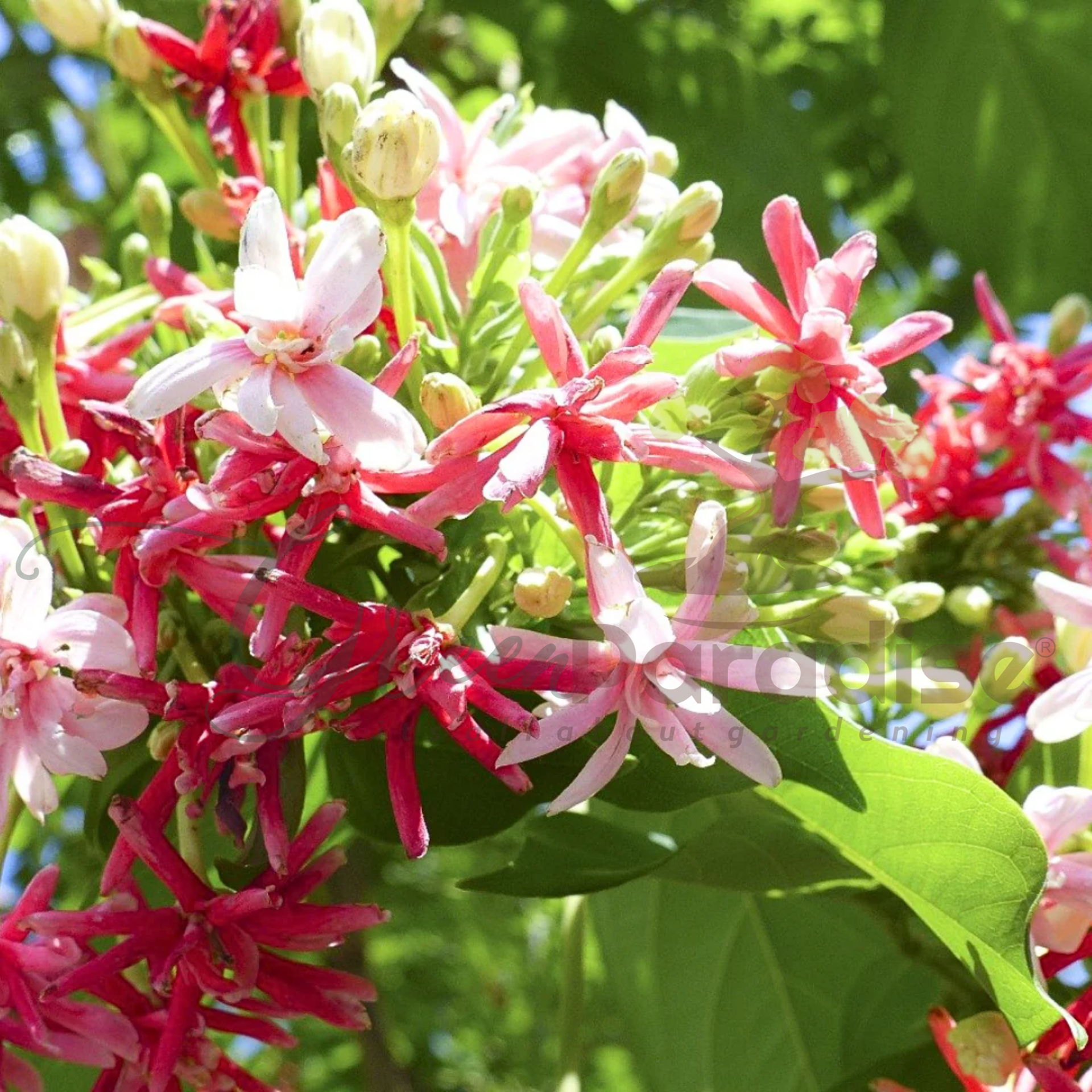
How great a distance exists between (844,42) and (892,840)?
1595 millimetres

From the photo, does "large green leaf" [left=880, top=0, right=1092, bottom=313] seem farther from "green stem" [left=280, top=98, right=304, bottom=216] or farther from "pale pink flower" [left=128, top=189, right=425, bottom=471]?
"pale pink flower" [left=128, top=189, right=425, bottom=471]

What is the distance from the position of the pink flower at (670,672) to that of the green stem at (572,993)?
47 cm

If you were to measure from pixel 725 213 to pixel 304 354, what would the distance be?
1.15 m

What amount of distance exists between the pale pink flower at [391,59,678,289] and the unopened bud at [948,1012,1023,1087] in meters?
0.55

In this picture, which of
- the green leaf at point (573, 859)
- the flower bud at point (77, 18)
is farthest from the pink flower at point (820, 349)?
the flower bud at point (77, 18)

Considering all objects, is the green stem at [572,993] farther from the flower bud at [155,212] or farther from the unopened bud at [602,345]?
the flower bud at [155,212]

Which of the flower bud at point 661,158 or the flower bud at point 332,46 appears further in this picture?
the flower bud at point 661,158

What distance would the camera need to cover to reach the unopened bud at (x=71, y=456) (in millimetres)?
873

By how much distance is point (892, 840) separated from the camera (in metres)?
0.94

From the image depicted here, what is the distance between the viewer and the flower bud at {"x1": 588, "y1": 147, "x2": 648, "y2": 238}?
0.95 metres

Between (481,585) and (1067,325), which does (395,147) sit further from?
(1067,325)

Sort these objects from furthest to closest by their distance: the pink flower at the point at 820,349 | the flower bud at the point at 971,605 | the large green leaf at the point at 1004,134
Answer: the large green leaf at the point at 1004,134 < the flower bud at the point at 971,605 < the pink flower at the point at 820,349

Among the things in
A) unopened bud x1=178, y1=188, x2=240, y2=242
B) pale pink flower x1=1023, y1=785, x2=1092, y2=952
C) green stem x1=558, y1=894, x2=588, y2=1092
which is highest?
unopened bud x1=178, y1=188, x2=240, y2=242

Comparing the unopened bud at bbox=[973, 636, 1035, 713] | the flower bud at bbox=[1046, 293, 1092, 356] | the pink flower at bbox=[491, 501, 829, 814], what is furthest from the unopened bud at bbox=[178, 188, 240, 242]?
Result: the flower bud at bbox=[1046, 293, 1092, 356]
